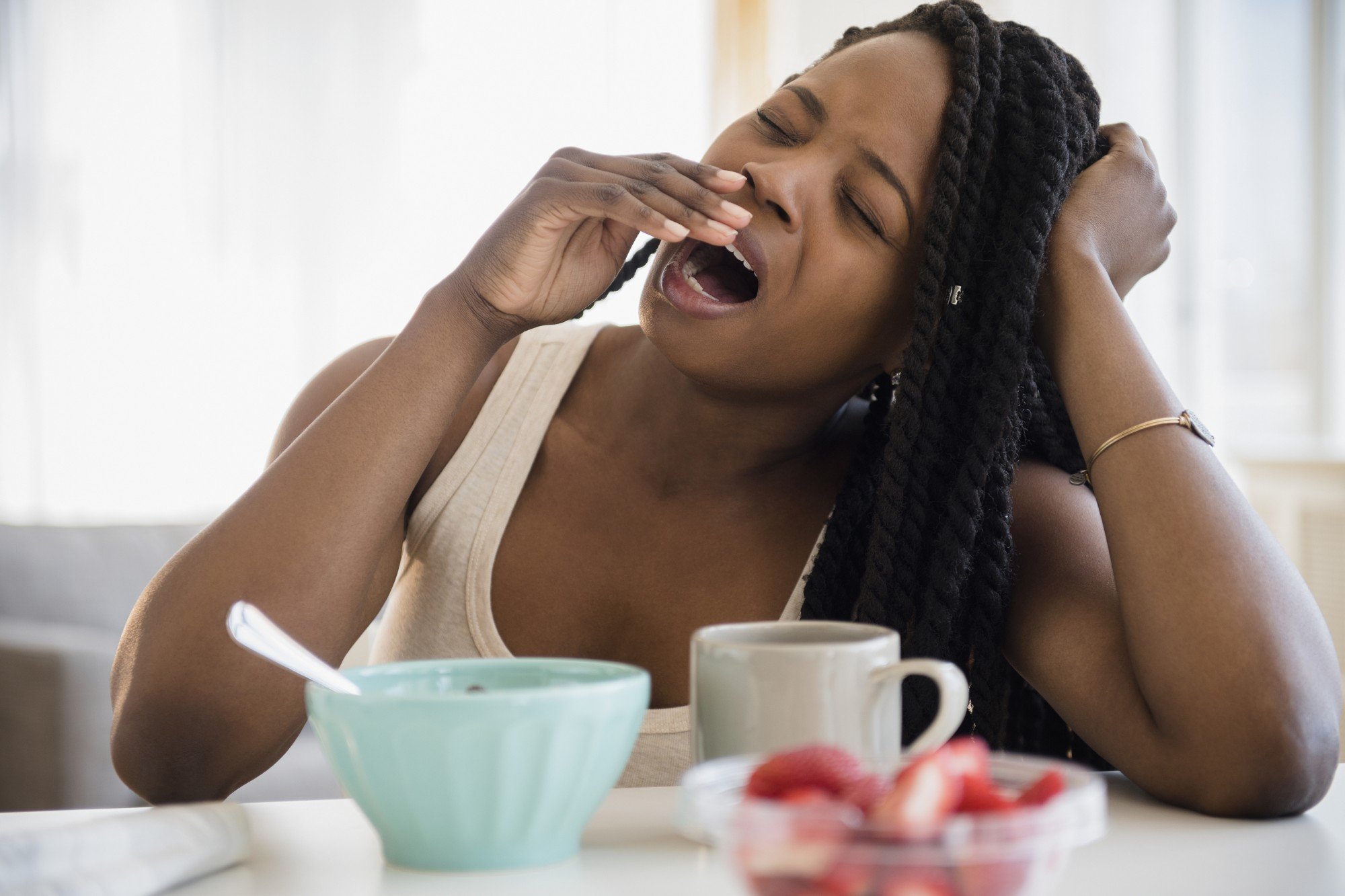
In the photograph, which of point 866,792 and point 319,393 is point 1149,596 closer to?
point 866,792

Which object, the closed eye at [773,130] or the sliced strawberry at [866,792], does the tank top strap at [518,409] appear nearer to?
the closed eye at [773,130]

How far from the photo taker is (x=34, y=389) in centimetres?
323

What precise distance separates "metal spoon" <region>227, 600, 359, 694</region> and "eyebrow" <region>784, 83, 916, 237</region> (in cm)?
70

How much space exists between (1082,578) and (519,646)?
0.54m

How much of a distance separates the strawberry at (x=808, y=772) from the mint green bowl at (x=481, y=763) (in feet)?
0.43

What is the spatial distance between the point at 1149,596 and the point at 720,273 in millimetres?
529

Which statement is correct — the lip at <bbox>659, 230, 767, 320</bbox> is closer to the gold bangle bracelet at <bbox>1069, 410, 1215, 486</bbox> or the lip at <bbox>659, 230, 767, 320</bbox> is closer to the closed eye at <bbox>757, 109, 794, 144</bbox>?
the closed eye at <bbox>757, 109, 794, 144</bbox>

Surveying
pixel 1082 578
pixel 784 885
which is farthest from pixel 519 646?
pixel 784 885

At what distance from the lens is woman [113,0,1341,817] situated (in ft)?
2.84

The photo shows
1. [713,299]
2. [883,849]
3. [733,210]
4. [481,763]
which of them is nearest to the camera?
[883,849]

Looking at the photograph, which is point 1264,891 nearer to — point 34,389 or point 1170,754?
point 1170,754

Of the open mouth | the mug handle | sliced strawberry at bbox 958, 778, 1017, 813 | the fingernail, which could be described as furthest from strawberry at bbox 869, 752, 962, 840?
the open mouth

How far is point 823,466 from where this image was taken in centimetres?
131

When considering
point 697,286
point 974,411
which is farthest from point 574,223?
point 974,411
